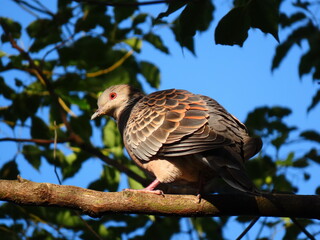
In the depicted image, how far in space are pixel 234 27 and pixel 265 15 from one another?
0.20m

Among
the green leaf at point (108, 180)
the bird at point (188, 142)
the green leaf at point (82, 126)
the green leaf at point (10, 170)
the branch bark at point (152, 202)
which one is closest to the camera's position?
the branch bark at point (152, 202)

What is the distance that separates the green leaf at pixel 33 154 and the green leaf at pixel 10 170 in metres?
0.23

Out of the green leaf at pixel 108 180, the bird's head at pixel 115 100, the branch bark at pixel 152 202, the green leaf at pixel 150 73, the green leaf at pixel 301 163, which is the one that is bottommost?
the branch bark at pixel 152 202

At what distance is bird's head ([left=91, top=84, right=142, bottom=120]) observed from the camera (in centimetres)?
521

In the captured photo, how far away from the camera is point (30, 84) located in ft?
17.4

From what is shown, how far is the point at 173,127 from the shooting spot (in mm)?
3768

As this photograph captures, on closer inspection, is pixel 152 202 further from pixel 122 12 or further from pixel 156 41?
pixel 156 41

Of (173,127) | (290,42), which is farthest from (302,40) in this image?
(173,127)

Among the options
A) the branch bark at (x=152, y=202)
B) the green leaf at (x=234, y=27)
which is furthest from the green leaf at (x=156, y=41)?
the green leaf at (x=234, y=27)

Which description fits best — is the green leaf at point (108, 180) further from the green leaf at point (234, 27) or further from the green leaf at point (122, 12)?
the green leaf at point (234, 27)

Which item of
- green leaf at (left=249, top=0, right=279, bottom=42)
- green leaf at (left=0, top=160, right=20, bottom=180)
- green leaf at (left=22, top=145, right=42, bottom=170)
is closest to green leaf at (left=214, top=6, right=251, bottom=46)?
green leaf at (left=249, top=0, right=279, bottom=42)

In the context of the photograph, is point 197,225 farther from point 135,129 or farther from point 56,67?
point 56,67

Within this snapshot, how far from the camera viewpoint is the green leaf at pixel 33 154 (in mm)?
4934

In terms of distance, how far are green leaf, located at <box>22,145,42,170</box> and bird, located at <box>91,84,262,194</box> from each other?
115cm
